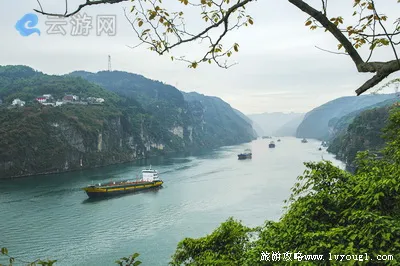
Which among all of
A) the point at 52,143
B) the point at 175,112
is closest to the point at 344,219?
the point at 52,143

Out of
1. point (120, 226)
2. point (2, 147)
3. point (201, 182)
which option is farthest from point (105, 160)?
point (120, 226)

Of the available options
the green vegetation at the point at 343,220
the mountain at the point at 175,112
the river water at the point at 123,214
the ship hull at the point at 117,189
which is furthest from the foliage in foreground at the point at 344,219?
the mountain at the point at 175,112

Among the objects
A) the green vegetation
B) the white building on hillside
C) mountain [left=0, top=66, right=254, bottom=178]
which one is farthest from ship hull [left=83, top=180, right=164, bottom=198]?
the white building on hillside

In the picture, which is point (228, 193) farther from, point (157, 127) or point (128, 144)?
point (157, 127)

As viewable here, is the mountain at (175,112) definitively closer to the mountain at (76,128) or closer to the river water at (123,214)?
the mountain at (76,128)

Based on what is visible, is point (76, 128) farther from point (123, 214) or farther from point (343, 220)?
point (343, 220)

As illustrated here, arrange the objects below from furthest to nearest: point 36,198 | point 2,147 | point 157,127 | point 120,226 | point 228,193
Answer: point 157,127
point 2,147
point 228,193
point 36,198
point 120,226
